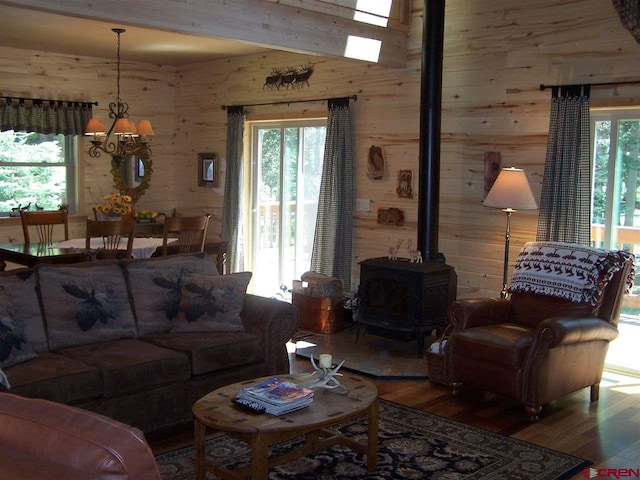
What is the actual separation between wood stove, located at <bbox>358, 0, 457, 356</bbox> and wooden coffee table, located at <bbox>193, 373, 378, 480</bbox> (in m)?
1.97

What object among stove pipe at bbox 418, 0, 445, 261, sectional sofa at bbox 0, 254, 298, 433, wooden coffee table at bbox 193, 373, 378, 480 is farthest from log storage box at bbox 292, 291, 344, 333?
wooden coffee table at bbox 193, 373, 378, 480

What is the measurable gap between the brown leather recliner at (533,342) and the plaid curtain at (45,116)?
5.09m

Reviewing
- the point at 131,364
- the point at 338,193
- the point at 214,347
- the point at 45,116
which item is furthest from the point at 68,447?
the point at 45,116

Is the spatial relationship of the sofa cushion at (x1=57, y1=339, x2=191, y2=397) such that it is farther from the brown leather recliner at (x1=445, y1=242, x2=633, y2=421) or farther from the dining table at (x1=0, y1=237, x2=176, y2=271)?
the brown leather recliner at (x1=445, y1=242, x2=633, y2=421)

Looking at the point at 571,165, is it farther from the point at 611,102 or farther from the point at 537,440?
the point at 537,440

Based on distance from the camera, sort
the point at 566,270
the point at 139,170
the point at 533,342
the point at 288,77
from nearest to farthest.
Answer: the point at 533,342, the point at 566,270, the point at 288,77, the point at 139,170

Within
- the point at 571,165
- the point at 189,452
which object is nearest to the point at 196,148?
the point at 571,165

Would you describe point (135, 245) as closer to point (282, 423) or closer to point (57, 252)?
point (57, 252)

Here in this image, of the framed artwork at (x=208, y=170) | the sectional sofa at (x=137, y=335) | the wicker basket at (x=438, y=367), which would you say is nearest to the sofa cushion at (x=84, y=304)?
the sectional sofa at (x=137, y=335)

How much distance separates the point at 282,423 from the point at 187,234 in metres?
3.52

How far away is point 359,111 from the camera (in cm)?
681

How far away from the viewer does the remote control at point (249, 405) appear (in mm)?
3166

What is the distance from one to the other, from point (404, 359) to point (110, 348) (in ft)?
7.93

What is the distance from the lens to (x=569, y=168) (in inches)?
207
